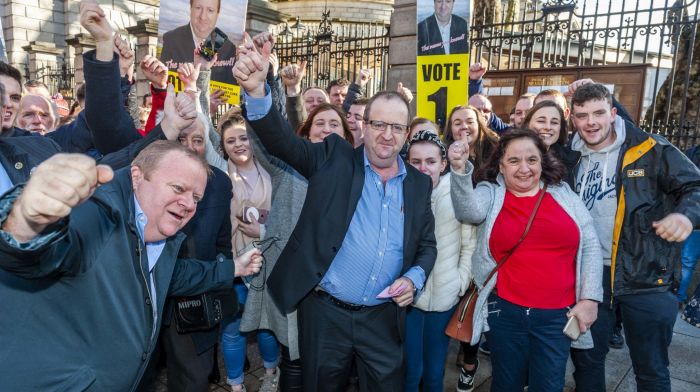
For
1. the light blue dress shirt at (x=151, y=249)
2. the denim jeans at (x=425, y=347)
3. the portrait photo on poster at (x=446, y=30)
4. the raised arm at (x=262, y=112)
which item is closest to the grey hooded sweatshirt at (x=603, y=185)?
the denim jeans at (x=425, y=347)

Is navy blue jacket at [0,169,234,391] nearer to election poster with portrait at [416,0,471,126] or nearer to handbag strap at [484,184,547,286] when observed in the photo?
handbag strap at [484,184,547,286]

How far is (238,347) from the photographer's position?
3.44m

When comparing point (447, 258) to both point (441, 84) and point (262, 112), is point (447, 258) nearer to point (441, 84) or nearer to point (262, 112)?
point (262, 112)

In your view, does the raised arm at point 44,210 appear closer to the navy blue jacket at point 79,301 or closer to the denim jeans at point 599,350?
the navy blue jacket at point 79,301

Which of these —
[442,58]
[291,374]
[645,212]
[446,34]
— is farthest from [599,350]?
[446,34]

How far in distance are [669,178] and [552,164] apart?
2.33 feet

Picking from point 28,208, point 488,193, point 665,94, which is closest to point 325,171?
point 488,193

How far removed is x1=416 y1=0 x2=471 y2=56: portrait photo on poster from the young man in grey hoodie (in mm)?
2701

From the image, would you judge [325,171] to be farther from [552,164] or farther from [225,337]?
[225,337]

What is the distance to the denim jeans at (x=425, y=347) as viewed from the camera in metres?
3.04

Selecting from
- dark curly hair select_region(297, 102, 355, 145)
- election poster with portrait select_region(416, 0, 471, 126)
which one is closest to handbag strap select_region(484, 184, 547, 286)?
dark curly hair select_region(297, 102, 355, 145)

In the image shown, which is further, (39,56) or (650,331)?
(39,56)

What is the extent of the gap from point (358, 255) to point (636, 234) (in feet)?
5.68

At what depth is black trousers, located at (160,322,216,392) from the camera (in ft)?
8.74
